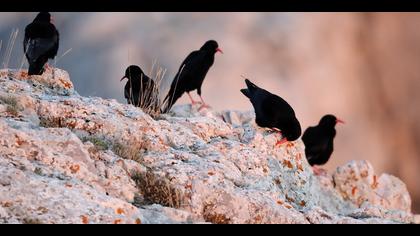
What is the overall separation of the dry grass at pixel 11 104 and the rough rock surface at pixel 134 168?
0.06ft

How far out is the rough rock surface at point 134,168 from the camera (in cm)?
823

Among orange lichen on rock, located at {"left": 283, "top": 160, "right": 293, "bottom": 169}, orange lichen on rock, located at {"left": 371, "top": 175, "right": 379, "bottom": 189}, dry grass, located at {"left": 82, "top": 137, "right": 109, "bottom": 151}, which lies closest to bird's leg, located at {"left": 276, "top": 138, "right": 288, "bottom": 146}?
orange lichen on rock, located at {"left": 283, "top": 160, "right": 293, "bottom": 169}

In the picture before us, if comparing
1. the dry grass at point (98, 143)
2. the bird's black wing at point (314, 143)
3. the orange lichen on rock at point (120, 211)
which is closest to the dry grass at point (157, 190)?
the dry grass at point (98, 143)

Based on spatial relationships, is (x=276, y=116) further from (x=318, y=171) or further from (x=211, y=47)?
(x=211, y=47)

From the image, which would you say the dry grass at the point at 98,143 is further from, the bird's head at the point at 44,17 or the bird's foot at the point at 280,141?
the bird's head at the point at 44,17

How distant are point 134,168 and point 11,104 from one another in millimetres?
1966

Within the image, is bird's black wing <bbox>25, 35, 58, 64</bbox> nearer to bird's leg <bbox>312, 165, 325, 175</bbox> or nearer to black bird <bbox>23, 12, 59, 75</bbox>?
black bird <bbox>23, 12, 59, 75</bbox>

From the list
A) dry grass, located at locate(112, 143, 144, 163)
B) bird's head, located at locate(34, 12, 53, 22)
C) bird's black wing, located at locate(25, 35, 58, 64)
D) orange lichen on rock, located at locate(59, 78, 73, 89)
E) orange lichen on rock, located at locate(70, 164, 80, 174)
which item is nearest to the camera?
orange lichen on rock, located at locate(70, 164, 80, 174)

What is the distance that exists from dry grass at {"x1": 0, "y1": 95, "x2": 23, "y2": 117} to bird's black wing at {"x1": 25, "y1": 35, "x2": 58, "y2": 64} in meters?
3.18

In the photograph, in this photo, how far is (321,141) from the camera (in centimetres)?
2144

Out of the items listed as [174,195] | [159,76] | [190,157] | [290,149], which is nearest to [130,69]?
[159,76]

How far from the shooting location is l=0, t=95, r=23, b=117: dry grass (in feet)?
33.3
